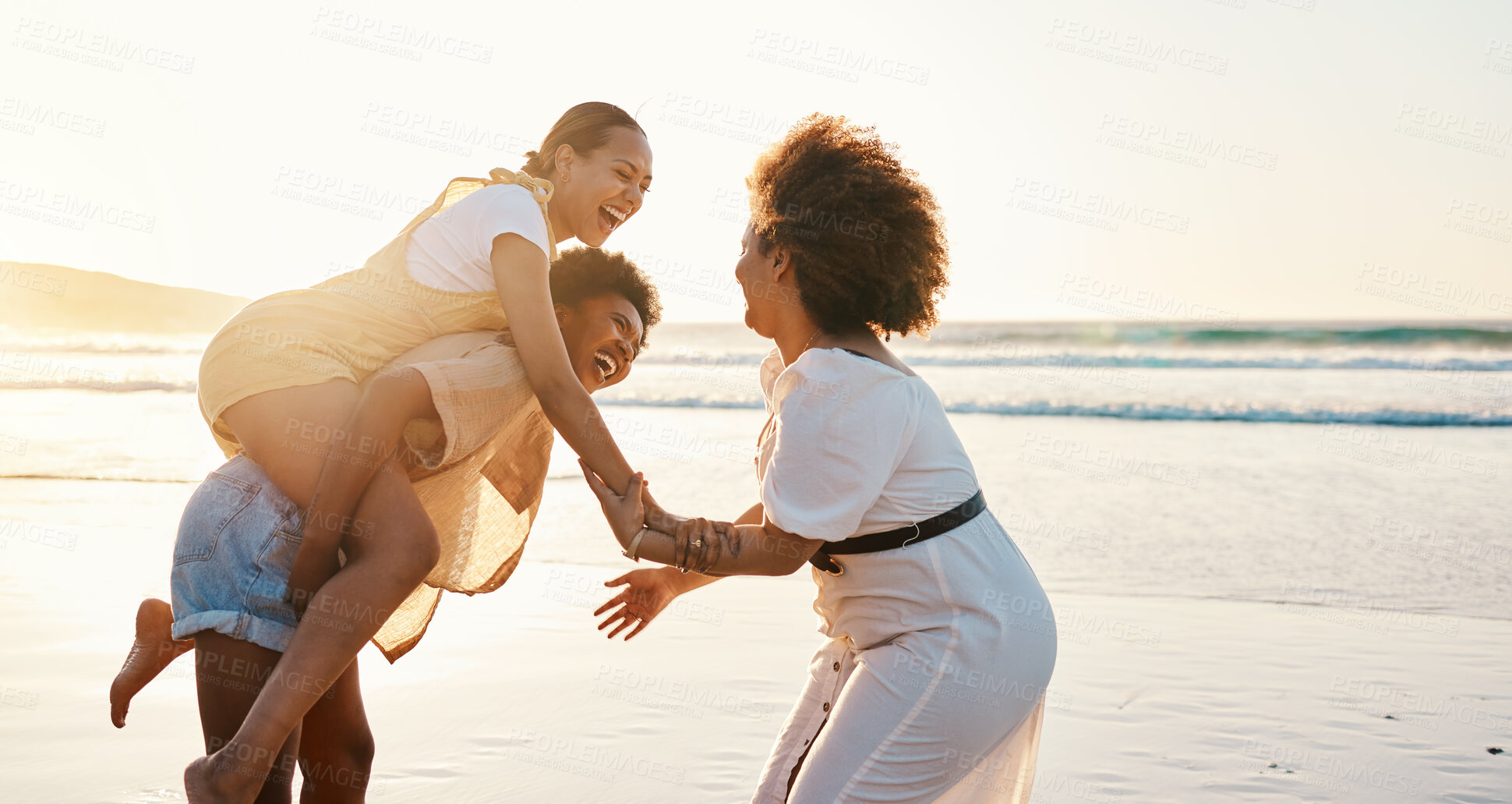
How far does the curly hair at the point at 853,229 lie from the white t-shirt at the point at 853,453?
0.62 feet

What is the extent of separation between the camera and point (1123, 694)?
4605mm

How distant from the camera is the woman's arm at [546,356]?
7.90ft

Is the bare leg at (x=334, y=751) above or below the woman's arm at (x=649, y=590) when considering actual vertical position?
below

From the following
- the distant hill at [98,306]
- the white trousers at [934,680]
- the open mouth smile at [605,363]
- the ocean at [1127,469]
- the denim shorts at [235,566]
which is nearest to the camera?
the white trousers at [934,680]

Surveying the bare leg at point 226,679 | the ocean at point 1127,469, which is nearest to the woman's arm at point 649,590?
the bare leg at point 226,679

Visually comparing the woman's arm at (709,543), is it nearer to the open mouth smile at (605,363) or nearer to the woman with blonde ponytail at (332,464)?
the woman with blonde ponytail at (332,464)

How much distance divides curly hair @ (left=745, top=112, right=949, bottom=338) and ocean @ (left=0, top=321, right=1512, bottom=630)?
450 cm

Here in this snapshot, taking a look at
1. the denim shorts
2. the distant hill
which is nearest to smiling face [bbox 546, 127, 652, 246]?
the denim shorts

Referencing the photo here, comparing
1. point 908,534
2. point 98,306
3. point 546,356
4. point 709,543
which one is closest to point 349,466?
point 546,356

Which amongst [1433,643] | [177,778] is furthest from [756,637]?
[1433,643]

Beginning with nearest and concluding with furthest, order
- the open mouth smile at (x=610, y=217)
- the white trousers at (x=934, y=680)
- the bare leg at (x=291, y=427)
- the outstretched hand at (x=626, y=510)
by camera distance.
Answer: the white trousers at (x=934, y=680), the bare leg at (x=291, y=427), the outstretched hand at (x=626, y=510), the open mouth smile at (x=610, y=217)

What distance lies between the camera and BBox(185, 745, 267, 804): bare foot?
193cm

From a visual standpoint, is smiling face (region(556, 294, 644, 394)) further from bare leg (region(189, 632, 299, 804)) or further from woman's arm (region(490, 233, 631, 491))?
bare leg (region(189, 632, 299, 804))

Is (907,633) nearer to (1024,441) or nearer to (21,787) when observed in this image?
(21,787)
